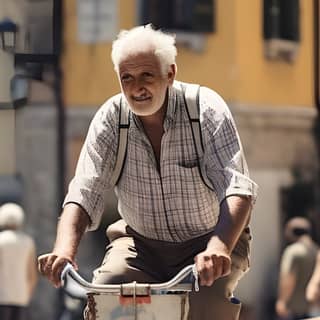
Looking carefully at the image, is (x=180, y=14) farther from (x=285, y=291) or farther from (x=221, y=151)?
(x=221, y=151)

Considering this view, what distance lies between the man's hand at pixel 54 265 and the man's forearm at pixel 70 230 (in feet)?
0.08

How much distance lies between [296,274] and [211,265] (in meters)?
7.32

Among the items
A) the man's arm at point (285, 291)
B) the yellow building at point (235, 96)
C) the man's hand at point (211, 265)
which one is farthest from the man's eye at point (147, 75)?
the man's arm at point (285, 291)

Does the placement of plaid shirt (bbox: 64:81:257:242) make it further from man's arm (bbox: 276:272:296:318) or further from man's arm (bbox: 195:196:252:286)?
man's arm (bbox: 276:272:296:318)

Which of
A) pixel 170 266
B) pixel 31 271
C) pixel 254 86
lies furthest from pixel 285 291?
pixel 170 266

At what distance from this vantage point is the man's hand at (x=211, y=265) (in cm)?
299

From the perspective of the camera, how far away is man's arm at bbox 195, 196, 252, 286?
3.00 m

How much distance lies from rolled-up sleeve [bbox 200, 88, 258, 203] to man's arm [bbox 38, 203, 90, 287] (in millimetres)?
372

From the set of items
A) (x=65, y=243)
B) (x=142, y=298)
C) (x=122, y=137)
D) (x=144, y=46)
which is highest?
(x=144, y=46)

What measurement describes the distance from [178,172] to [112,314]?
510 mm

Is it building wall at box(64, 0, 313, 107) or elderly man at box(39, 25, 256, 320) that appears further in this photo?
building wall at box(64, 0, 313, 107)

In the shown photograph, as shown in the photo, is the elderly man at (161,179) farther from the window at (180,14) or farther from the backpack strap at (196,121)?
the window at (180,14)

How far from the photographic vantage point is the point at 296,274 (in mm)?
10211

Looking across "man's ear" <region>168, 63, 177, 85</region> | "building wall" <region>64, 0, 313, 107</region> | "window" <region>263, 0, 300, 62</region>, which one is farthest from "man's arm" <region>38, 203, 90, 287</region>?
"window" <region>263, 0, 300, 62</region>
